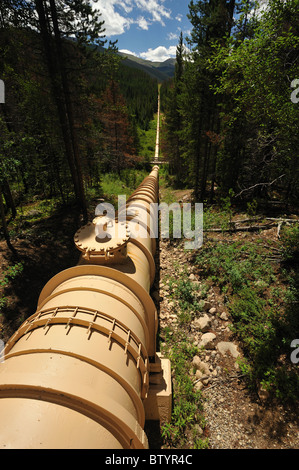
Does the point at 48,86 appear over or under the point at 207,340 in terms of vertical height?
over

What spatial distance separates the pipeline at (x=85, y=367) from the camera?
175 cm

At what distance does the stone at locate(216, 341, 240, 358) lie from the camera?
5.13 meters

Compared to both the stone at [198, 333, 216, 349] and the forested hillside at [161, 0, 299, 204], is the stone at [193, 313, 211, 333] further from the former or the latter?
the forested hillside at [161, 0, 299, 204]

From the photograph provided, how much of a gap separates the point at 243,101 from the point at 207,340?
256 inches

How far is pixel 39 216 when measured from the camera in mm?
11305

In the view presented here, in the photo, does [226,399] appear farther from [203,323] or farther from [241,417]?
[203,323]

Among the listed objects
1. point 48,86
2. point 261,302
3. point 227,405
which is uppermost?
point 48,86

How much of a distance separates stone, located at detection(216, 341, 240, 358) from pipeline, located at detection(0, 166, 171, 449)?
6.25ft

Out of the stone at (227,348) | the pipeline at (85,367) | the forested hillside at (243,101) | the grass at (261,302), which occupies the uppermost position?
the forested hillside at (243,101)

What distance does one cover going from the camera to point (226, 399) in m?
4.38

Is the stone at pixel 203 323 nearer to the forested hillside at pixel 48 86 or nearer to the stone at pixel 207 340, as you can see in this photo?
the stone at pixel 207 340

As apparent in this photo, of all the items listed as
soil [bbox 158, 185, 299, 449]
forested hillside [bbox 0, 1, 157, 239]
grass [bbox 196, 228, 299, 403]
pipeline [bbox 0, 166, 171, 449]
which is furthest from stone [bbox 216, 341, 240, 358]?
forested hillside [bbox 0, 1, 157, 239]

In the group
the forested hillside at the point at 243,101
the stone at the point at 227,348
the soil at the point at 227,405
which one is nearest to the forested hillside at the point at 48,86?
the soil at the point at 227,405

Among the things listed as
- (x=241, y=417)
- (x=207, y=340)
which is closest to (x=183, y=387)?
(x=241, y=417)
